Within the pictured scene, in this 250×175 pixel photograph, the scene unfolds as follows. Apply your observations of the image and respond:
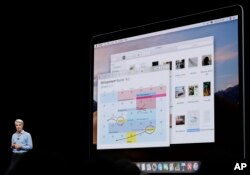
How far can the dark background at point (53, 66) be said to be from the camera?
11.0ft

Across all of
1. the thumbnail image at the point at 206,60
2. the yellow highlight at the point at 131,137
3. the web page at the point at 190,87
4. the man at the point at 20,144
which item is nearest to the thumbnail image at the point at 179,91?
the web page at the point at 190,87

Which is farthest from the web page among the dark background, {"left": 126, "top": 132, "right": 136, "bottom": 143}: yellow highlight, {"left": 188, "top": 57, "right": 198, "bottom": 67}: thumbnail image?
the dark background

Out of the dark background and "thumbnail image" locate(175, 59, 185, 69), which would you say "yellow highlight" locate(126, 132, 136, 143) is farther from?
the dark background

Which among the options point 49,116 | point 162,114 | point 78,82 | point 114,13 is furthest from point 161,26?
point 49,116

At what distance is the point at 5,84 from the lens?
399 centimetres

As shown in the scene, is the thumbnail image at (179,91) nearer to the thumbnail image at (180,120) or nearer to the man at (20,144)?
the thumbnail image at (180,120)

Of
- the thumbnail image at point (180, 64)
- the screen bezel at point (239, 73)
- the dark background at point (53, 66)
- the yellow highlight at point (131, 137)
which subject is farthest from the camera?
the dark background at point (53, 66)

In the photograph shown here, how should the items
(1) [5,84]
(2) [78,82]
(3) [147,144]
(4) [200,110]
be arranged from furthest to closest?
(1) [5,84], (2) [78,82], (3) [147,144], (4) [200,110]

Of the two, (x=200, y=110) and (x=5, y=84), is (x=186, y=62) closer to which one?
(x=200, y=110)

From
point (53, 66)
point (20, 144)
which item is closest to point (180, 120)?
point (20, 144)

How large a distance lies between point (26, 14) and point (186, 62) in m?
1.92

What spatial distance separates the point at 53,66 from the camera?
12.1 feet

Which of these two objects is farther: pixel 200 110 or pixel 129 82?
pixel 129 82

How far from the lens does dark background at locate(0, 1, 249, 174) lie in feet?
11.0
